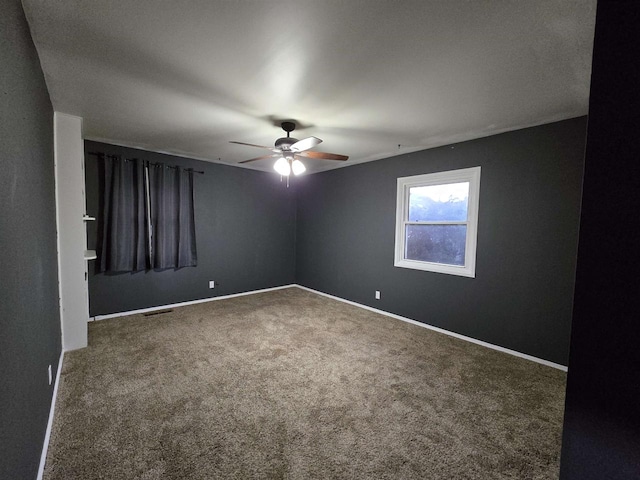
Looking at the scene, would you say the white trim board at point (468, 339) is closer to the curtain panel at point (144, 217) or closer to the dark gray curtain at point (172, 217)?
the dark gray curtain at point (172, 217)

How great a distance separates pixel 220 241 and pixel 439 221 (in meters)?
3.59

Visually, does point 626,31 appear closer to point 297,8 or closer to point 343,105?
point 297,8

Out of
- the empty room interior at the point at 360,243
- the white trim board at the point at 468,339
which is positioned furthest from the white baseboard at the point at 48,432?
the white trim board at the point at 468,339

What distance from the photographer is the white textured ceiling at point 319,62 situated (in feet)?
4.83

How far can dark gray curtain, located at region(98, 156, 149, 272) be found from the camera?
3863 millimetres

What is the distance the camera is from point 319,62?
1.90 meters

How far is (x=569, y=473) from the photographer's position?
2.40 ft

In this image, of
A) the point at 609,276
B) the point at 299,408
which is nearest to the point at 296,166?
the point at 299,408

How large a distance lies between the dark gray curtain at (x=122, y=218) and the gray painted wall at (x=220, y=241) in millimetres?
125

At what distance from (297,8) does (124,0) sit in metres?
0.86

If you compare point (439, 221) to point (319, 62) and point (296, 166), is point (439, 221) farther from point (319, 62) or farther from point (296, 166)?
point (319, 62)

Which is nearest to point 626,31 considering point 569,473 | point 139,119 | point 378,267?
point 569,473

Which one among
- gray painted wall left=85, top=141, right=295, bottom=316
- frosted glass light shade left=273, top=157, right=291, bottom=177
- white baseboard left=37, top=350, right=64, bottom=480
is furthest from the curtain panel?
frosted glass light shade left=273, top=157, right=291, bottom=177

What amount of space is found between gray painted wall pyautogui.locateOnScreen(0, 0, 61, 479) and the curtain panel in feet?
6.70
